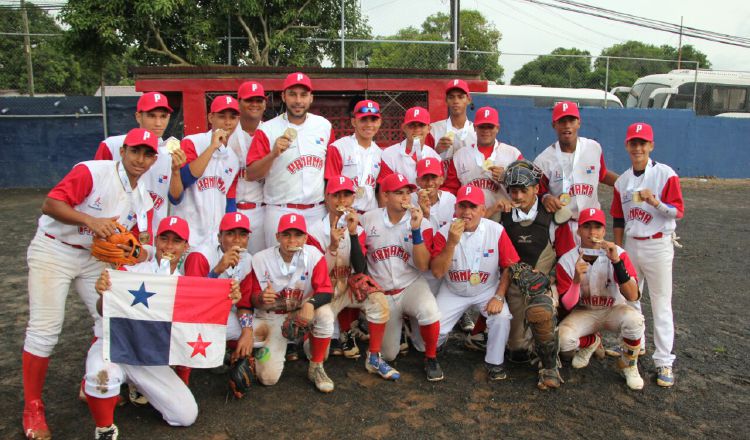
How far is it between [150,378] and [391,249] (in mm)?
2192

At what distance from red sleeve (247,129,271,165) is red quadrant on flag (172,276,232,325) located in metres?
1.50

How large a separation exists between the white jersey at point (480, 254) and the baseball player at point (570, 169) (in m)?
0.65

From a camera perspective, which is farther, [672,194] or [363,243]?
[363,243]

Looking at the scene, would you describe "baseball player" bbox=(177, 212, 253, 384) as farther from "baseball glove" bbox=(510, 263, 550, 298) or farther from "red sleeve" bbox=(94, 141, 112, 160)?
"baseball glove" bbox=(510, 263, 550, 298)

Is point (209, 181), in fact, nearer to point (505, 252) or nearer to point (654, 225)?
point (505, 252)

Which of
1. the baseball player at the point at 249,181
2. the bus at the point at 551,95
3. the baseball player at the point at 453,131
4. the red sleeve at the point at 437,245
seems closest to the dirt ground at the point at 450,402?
the red sleeve at the point at 437,245

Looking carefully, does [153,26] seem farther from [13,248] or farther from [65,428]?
[65,428]

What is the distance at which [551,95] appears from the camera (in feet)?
69.4

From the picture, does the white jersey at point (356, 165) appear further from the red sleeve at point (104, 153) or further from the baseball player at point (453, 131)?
the red sleeve at point (104, 153)

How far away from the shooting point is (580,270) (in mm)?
4578

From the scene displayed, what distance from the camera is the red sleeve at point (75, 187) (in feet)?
12.4

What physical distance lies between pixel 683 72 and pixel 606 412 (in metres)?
21.1

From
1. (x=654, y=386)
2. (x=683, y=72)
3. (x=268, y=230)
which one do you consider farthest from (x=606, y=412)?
(x=683, y=72)

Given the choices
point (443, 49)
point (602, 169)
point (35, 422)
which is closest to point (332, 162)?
point (602, 169)
